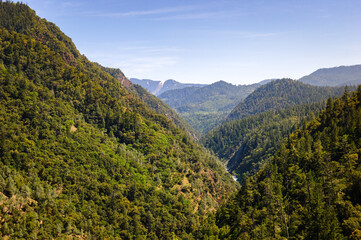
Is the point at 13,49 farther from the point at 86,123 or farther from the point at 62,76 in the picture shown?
the point at 86,123

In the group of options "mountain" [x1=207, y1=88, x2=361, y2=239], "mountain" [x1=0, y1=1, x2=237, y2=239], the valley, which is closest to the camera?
"mountain" [x1=207, y1=88, x2=361, y2=239]

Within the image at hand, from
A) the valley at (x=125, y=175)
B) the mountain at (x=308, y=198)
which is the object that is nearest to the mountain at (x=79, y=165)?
the valley at (x=125, y=175)

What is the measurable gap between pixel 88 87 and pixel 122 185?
94.8 m

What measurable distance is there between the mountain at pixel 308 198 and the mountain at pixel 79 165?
39103 mm

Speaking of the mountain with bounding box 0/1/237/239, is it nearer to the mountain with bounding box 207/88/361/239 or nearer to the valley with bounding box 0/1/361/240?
the valley with bounding box 0/1/361/240

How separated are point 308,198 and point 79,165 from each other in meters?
109

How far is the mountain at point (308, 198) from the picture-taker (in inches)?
2425

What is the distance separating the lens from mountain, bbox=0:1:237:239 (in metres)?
85.1

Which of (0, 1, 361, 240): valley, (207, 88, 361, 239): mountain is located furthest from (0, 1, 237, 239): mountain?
(207, 88, 361, 239): mountain

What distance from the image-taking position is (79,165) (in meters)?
119

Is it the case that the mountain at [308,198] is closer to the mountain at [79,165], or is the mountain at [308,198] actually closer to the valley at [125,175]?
the valley at [125,175]

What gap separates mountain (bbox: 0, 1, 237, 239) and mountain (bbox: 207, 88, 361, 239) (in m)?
39.1

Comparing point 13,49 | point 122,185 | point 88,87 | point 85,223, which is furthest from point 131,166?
point 13,49

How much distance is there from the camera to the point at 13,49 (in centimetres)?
15138
